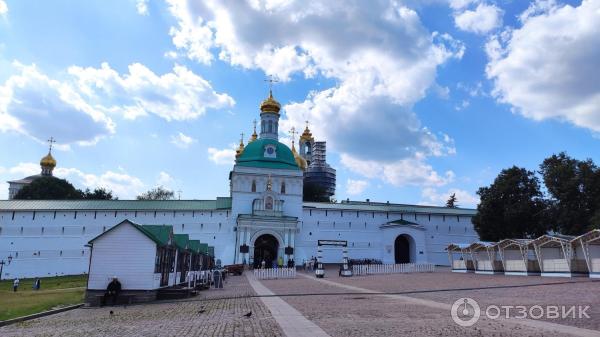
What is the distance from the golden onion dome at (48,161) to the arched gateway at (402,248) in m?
67.9

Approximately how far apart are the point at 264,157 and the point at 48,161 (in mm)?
53905

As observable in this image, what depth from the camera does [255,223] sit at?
52.1 metres

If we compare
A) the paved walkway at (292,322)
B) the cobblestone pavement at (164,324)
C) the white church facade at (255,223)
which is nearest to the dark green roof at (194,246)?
the cobblestone pavement at (164,324)

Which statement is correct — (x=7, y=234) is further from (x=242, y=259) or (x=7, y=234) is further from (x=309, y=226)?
(x=309, y=226)

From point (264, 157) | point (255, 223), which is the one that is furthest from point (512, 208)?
point (264, 157)

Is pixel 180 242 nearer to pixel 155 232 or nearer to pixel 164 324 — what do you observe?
pixel 155 232

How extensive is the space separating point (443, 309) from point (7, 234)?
173 feet

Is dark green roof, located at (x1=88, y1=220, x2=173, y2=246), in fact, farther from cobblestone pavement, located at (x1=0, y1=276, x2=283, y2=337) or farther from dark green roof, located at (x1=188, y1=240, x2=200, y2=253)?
dark green roof, located at (x1=188, y1=240, x2=200, y2=253)

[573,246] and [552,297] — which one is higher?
[573,246]

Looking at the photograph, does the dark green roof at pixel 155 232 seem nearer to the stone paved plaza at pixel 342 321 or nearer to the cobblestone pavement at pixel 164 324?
the stone paved plaza at pixel 342 321

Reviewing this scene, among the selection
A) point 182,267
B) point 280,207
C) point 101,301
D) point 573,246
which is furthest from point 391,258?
point 101,301

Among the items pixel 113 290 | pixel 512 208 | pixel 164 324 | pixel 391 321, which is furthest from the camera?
pixel 512 208

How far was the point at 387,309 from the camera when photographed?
42.2 ft

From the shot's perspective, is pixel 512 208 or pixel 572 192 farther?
pixel 512 208
